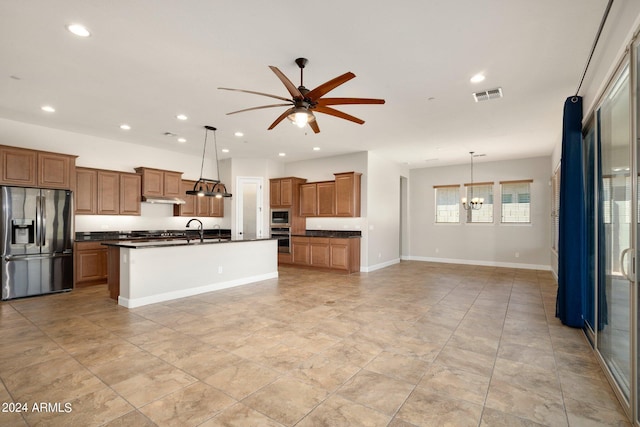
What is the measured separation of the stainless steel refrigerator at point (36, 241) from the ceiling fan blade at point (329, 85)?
17.5ft

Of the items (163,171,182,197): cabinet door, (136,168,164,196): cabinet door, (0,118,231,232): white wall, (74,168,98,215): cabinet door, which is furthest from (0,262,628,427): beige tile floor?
(163,171,182,197): cabinet door

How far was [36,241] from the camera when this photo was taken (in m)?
5.22

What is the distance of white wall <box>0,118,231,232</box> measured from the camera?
5613 mm

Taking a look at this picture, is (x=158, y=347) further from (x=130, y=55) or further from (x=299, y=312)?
(x=130, y=55)

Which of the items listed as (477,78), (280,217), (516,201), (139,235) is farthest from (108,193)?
(516,201)

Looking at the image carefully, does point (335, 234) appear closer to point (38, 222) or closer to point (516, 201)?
point (516, 201)

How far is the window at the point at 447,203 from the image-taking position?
31.1ft

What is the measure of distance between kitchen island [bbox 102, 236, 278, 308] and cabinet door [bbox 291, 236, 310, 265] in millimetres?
1836

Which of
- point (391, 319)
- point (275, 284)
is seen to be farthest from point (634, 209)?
point (275, 284)

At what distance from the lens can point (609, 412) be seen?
82.4 inches

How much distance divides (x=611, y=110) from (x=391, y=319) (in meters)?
3.12

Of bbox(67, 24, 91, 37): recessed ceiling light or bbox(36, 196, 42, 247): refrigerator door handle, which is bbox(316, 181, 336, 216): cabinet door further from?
bbox(67, 24, 91, 37): recessed ceiling light

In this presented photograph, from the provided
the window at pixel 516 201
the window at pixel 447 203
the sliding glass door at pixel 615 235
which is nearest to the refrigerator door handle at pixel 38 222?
the sliding glass door at pixel 615 235

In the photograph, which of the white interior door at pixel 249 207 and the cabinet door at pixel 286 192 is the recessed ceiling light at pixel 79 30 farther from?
the cabinet door at pixel 286 192
